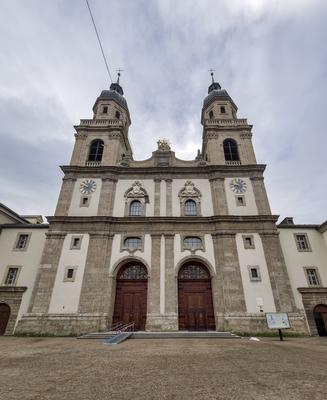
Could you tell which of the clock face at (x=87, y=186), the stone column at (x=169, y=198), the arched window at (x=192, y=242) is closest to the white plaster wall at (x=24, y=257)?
the clock face at (x=87, y=186)

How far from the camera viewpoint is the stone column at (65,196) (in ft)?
69.6

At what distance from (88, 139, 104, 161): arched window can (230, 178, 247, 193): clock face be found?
15300 mm

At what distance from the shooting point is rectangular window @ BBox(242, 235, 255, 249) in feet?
63.4

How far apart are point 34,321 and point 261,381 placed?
17328 millimetres

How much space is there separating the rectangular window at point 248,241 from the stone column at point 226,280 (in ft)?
Result: 3.17

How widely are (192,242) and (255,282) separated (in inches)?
238

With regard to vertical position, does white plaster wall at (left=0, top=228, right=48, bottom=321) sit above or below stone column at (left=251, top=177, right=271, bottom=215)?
below

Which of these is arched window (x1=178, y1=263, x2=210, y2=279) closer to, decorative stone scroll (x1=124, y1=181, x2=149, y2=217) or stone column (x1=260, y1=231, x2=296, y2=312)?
stone column (x1=260, y1=231, x2=296, y2=312)

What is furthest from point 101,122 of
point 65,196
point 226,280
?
point 226,280

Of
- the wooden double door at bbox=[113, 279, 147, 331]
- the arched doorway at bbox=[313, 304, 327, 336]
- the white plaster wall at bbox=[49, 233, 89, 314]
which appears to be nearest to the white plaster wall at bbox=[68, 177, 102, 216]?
the white plaster wall at bbox=[49, 233, 89, 314]

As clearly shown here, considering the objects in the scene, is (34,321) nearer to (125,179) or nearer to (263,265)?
(125,179)

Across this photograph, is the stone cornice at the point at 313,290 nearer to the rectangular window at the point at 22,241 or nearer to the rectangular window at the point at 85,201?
the rectangular window at the point at 85,201

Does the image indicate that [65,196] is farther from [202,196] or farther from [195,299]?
[195,299]

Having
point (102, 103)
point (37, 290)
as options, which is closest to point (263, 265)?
point (37, 290)
